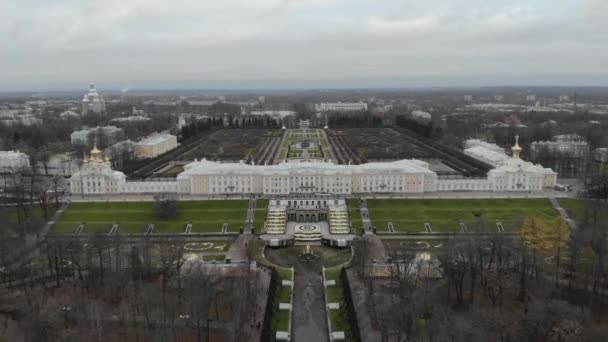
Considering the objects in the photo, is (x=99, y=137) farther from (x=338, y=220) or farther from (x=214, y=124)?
(x=338, y=220)

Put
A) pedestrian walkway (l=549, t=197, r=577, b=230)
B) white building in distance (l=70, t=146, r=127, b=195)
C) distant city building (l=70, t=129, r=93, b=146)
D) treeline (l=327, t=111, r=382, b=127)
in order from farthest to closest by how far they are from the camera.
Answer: treeline (l=327, t=111, r=382, b=127)
distant city building (l=70, t=129, r=93, b=146)
white building in distance (l=70, t=146, r=127, b=195)
pedestrian walkway (l=549, t=197, r=577, b=230)

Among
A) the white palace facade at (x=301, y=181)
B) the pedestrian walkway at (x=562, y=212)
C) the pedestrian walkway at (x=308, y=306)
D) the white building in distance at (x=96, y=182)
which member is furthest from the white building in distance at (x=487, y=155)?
the white building in distance at (x=96, y=182)

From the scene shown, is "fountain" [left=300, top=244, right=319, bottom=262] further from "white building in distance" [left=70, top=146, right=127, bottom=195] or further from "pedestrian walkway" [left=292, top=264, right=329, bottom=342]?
"white building in distance" [left=70, top=146, right=127, bottom=195]

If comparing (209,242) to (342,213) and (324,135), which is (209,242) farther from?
(324,135)

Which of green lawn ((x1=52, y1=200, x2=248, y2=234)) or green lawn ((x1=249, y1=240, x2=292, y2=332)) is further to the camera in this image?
green lawn ((x1=52, y1=200, x2=248, y2=234))

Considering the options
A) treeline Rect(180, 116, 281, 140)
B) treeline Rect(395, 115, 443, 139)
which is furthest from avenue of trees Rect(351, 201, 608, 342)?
treeline Rect(180, 116, 281, 140)

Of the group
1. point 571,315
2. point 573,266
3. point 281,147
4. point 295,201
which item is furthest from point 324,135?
point 571,315

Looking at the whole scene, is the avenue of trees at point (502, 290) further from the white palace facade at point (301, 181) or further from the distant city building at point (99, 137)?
the distant city building at point (99, 137)
